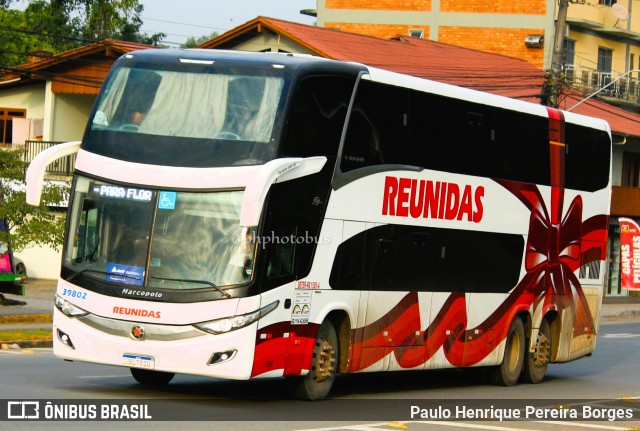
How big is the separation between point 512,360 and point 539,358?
0.93 metres

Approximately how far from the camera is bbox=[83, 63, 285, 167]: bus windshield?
13.6 metres

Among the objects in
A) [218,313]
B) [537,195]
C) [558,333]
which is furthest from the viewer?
[558,333]

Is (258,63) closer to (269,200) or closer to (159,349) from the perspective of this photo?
(269,200)

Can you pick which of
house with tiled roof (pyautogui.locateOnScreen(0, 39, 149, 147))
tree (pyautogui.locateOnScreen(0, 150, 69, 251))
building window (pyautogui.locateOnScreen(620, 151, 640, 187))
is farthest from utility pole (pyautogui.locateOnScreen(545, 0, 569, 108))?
building window (pyautogui.locateOnScreen(620, 151, 640, 187))

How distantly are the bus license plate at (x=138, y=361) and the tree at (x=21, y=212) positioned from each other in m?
14.8

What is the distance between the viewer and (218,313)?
43.0ft

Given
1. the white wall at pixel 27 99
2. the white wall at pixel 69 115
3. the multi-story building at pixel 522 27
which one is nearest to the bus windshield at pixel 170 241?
the white wall at pixel 69 115

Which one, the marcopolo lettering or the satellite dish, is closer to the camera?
the marcopolo lettering

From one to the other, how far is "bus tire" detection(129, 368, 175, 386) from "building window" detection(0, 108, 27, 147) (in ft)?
109

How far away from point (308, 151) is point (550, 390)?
23.6ft

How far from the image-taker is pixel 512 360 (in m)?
19.4

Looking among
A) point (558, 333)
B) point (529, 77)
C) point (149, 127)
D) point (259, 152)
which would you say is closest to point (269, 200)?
point (259, 152)

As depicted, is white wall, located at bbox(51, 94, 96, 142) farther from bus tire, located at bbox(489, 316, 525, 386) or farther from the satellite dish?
the satellite dish

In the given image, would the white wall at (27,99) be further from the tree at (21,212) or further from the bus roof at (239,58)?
the bus roof at (239,58)
